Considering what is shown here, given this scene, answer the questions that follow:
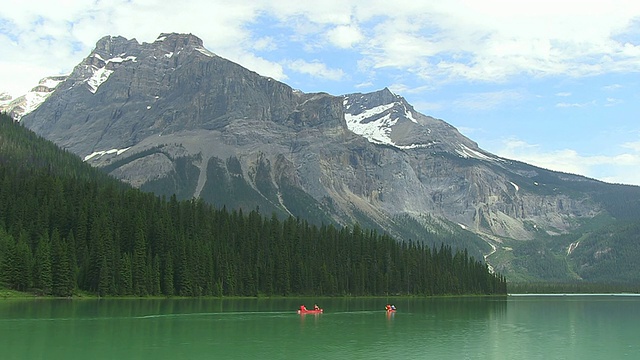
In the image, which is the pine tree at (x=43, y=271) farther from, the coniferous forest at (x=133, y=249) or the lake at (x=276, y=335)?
the lake at (x=276, y=335)


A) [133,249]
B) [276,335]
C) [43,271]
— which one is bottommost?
[276,335]

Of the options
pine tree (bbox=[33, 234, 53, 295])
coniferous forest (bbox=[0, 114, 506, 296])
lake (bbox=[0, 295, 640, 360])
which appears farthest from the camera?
coniferous forest (bbox=[0, 114, 506, 296])

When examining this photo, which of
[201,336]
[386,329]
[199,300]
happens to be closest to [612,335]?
[386,329]

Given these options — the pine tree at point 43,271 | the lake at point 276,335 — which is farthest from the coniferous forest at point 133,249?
the lake at point 276,335

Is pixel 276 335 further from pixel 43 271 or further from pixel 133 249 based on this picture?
pixel 133 249

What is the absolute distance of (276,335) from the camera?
277 feet

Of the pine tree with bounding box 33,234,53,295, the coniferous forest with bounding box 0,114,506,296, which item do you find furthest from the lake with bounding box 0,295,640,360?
the coniferous forest with bounding box 0,114,506,296

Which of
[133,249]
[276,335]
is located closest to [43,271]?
[133,249]

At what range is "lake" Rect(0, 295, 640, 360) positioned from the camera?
220 feet

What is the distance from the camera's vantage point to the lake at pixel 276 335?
67.2m

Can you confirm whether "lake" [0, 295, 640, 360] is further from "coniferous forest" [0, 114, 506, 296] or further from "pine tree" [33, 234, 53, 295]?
"coniferous forest" [0, 114, 506, 296]

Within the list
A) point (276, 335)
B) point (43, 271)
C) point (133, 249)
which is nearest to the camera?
point (276, 335)

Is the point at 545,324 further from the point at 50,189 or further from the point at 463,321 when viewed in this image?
the point at 50,189

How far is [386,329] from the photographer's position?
9756 cm
